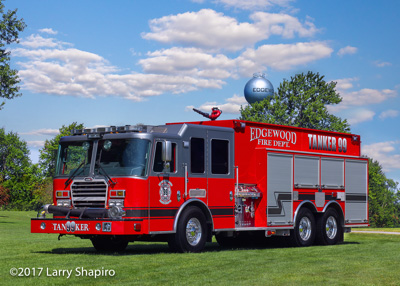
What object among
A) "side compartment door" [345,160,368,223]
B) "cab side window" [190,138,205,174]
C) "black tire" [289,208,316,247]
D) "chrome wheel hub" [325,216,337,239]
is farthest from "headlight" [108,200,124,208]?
"side compartment door" [345,160,368,223]

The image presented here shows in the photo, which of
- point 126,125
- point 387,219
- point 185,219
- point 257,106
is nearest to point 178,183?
point 185,219

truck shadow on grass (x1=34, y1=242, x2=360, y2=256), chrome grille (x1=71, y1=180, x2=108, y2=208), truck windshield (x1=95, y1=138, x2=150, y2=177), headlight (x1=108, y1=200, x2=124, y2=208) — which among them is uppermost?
truck windshield (x1=95, y1=138, x2=150, y2=177)

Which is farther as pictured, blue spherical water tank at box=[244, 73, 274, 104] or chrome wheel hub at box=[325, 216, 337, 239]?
blue spherical water tank at box=[244, 73, 274, 104]

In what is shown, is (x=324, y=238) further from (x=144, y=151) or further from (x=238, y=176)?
(x=144, y=151)

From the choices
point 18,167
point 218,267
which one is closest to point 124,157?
point 218,267

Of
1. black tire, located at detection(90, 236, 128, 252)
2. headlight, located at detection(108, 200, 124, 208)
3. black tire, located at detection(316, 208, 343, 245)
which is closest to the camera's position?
headlight, located at detection(108, 200, 124, 208)

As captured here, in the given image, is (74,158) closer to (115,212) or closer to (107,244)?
(115,212)

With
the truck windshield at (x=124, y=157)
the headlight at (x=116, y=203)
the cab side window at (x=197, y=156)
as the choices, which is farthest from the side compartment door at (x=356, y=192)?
the headlight at (x=116, y=203)

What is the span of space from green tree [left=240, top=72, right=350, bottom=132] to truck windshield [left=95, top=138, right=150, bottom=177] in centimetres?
5473

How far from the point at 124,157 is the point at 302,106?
60.4m

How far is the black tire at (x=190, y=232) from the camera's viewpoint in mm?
15969

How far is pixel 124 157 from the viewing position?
15711mm

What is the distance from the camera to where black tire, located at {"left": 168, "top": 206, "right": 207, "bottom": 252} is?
16.0m

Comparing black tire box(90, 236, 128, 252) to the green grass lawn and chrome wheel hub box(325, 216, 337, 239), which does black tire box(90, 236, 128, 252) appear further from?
chrome wheel hub box(325, 216, 337, 239)
